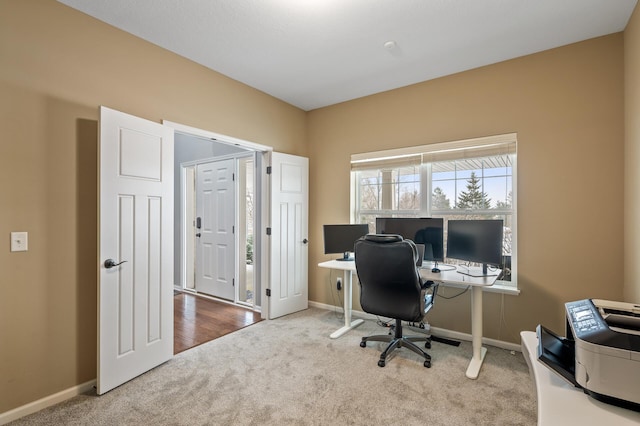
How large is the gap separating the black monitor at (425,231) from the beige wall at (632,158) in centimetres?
133

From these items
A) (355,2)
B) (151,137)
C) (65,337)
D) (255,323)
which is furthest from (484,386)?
(151,137)

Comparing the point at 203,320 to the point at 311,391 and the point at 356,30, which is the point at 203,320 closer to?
the point at 311,391

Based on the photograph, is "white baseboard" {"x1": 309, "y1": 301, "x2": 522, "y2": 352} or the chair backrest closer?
the chair backrest

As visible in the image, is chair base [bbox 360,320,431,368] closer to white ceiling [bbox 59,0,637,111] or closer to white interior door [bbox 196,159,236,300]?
white interior door [bbox 196,159,236,300]

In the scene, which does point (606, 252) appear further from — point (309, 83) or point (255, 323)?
point (255, 323)

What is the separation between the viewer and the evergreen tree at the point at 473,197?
3.04 metres

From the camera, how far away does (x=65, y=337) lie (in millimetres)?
2133

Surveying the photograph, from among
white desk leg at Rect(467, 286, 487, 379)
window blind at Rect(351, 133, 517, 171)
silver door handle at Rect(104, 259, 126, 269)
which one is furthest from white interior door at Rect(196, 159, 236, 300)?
white desk leg at Rect(467, 286, 487, 379)

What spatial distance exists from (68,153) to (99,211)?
18.5 inches

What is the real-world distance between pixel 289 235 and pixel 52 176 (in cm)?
236

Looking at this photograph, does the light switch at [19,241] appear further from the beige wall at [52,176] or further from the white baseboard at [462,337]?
the white baseboard at [462,337]

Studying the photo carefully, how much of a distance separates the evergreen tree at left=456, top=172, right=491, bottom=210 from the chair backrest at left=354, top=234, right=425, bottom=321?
109 centimetres

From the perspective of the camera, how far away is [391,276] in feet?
8.13

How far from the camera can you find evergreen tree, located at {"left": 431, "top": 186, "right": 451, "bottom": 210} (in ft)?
10.7
